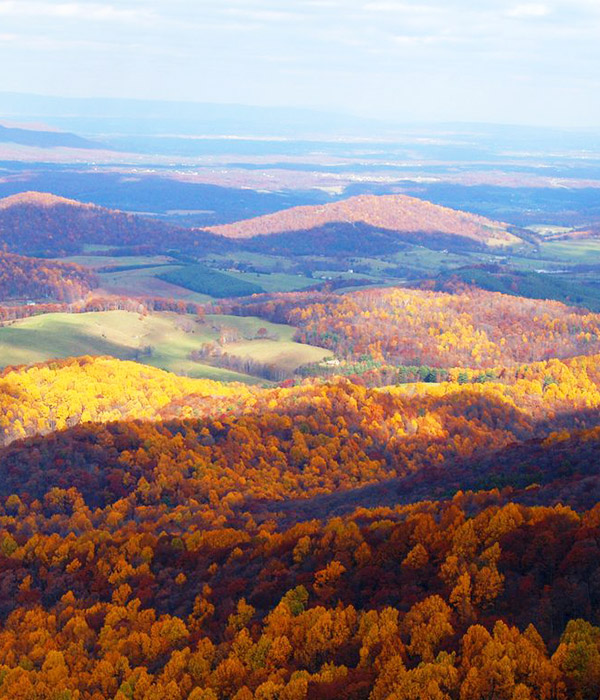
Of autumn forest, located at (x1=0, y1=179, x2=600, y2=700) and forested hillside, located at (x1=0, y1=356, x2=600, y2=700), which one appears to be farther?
autumn forest, located at (x1=0, y1=179, x2=600, y2=700)

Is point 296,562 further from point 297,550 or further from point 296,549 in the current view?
point 296,549

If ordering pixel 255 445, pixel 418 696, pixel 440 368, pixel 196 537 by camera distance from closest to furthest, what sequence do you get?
pixel 418 696 → pixel 196 537 → pixel 255 445 → pixel 440 368

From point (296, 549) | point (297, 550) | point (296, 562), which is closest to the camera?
point (296, 562)

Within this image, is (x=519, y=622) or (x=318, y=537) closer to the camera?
(x=519, y=622)

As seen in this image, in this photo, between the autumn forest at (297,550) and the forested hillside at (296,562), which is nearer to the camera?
the forested hillside at (296,562)

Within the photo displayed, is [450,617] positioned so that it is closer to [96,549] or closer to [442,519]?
[442,519]

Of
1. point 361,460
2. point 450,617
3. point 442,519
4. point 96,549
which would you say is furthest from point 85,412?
point 450,617

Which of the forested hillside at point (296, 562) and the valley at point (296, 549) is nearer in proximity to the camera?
the forested hillside at point (296, 562)

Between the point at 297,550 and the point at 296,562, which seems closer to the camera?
the point at 296,562

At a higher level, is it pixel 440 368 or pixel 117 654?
pixel 117 654

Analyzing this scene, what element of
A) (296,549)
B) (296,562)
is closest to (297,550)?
(296,549)

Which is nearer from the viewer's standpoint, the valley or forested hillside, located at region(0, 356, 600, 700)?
forested hillside, located at region(0, 356, 600, 700)
